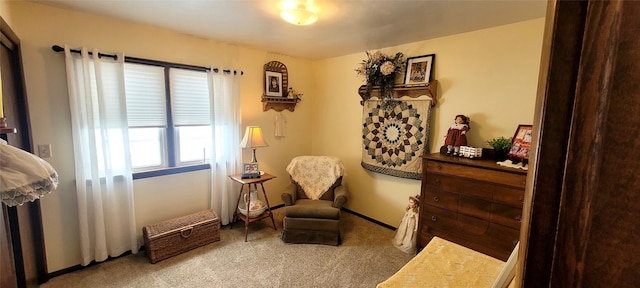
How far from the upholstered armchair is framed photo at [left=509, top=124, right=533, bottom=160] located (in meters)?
1.67

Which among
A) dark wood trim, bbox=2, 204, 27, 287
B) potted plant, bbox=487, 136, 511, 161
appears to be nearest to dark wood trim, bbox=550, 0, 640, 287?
potted plant, bbox=487, 136, 511, 161

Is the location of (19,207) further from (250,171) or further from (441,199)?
(441,199)

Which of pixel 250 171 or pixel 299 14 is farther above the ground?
pixel 299 14

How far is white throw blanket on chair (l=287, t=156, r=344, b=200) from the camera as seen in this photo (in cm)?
326

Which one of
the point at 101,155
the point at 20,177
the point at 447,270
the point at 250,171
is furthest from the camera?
the point at 250,171

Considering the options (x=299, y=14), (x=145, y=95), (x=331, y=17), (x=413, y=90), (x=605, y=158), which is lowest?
(x=605, y=158)

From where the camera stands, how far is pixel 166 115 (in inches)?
109

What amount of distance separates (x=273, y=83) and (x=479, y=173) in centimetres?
263

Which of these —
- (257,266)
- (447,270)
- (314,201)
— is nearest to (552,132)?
(447,270)

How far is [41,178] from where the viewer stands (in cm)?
93

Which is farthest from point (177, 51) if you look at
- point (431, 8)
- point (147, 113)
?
point (431, 8)

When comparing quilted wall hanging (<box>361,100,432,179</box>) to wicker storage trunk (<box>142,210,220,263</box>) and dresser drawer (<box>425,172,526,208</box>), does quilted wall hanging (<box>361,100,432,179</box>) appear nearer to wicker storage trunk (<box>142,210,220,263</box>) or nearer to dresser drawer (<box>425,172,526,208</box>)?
dresser drawer (<box>425,172,526,208</box>)

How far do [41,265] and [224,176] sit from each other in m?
1.64

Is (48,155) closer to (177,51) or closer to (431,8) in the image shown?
(177,51)
